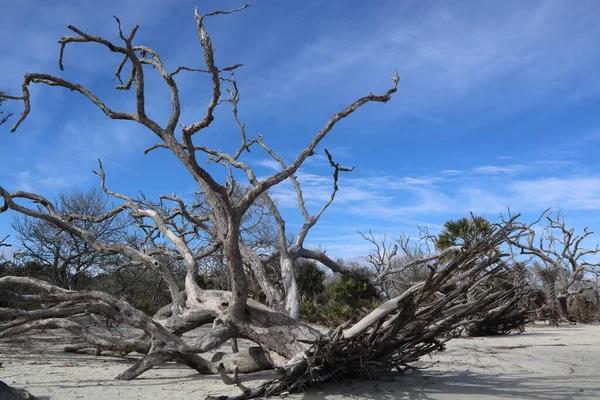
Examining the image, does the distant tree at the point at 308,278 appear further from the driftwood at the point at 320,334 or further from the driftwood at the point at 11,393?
the driftwood at the point at 11,393

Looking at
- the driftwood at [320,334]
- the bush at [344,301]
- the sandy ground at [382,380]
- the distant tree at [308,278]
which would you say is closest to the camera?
the driftwood at [320,334]

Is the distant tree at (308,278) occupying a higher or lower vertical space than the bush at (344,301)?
higher

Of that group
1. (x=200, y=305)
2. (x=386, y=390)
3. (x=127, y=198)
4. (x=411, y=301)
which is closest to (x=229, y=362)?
(x=200, y=305)

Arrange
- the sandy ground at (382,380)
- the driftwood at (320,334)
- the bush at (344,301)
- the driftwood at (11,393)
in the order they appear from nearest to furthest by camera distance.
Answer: the driftwood at (11,393), the driftwood at (320,334), the sandy ground at (382,380), the bush at (344,301)

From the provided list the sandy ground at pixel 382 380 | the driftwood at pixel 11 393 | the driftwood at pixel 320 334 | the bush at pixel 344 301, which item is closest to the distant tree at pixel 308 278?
the bush at pixel 344 301

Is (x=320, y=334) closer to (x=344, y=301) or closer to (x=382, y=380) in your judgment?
(x=382, y=380)

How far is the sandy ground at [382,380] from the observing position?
5059 millimetres

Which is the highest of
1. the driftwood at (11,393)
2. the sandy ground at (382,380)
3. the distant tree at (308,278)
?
the distant tree at (308,278)

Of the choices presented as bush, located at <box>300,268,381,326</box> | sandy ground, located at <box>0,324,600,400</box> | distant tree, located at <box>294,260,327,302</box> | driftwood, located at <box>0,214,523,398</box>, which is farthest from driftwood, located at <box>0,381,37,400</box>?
distant tree, located at <box>294,260,327,302</box>

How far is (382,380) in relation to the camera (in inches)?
217

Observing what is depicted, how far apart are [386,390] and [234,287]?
2.20 m

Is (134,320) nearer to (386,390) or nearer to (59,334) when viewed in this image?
(386,390)

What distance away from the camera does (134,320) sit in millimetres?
6211

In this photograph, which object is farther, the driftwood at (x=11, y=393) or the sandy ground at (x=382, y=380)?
the sandy ground at (x=382, y=380)
